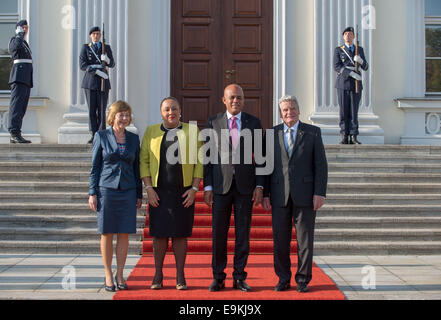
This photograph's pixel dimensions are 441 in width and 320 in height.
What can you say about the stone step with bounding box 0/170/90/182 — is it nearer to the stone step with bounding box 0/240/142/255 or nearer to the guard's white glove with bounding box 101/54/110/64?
the stone step with bounding box 0/240/142/255

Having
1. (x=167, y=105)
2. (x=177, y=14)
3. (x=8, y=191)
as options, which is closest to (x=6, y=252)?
(x=8, y=191)

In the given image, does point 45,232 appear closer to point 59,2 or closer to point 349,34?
point 59,2

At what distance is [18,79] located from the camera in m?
8.12

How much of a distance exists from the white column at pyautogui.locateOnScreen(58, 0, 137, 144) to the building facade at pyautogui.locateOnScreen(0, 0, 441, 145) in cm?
2

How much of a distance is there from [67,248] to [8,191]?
1.52m

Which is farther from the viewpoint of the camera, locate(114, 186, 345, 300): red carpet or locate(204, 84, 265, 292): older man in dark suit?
locate(204, 84, 265, 292): older man in dark suit

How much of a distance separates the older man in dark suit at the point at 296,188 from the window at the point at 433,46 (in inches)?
227

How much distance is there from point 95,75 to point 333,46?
13.1ft

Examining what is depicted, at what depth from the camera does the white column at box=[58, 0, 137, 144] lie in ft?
30.0

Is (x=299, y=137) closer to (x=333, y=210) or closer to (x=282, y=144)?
(x=282, y=144)

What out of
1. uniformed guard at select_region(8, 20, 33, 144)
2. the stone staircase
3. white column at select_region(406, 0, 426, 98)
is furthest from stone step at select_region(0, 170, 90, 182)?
white column at select_region(406, 0, 426, 98)

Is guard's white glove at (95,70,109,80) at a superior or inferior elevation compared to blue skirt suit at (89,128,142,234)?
superior

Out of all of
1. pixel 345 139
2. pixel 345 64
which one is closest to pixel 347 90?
pixel 345 64

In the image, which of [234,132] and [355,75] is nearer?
[234,132]
